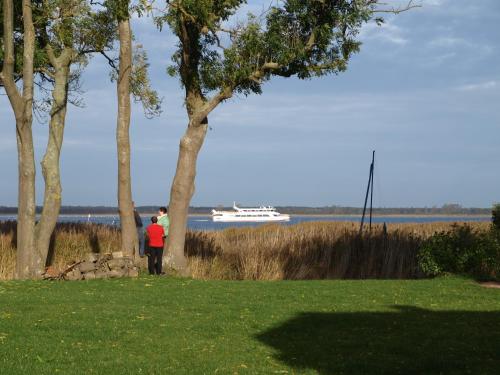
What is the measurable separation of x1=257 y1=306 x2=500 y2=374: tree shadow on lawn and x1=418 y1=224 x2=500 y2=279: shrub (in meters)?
7.88

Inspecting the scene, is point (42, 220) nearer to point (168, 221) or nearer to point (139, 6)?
point (168, 221)

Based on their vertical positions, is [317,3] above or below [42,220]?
above

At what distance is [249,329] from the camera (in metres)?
12.9

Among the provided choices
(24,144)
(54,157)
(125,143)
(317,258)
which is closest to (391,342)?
(125,143)

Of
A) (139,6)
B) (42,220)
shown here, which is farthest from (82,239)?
(139,6)

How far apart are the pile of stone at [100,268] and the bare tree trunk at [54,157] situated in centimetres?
168

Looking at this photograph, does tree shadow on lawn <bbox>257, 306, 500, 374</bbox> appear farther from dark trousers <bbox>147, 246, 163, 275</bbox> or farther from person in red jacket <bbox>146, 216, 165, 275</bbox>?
dark trousers <bbox>147, 246, 163, 275</bbox>

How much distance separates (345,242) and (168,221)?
20.6 ft

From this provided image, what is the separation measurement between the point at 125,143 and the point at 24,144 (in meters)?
3.03

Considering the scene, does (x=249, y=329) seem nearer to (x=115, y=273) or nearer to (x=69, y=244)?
(x=115, y=273)

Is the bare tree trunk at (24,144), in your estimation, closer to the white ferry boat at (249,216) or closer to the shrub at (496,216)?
the shrub at (496,216)

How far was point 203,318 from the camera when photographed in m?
14.1

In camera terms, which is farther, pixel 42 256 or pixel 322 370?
pixel 42 256

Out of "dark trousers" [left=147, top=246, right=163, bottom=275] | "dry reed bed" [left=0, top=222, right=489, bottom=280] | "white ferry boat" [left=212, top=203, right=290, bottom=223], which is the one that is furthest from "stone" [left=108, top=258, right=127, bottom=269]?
"white ferry boat" [left=212, top=203, right=290, bottom=223]
